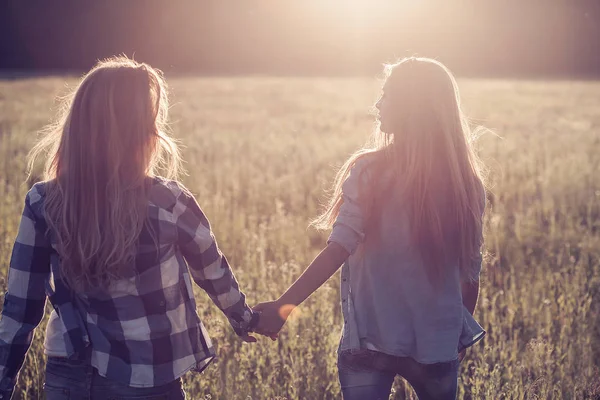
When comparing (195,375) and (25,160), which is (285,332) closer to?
(195,375)

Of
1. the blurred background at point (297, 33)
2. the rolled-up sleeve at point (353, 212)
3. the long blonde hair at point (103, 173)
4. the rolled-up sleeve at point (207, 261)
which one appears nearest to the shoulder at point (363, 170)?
the rolled-up sleeve at point (353, 212)

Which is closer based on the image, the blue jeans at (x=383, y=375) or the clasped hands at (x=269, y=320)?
the blue jeans at (x=383, y=375)

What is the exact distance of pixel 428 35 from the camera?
6450cm

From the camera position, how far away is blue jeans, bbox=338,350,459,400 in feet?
8.32

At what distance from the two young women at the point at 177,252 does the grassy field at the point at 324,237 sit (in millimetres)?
980

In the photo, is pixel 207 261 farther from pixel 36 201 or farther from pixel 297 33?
pixel 297 33

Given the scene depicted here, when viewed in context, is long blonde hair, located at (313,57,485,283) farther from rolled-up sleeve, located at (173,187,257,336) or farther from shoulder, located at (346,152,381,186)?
rolled-up sleeve, located at (173,187,257,336)

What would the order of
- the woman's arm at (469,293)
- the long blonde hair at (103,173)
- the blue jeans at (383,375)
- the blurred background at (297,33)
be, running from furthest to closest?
the blurred background at (297,33)
the woman's arm at (469,293)
the blue jeans at (383,375)
the long blonde hair at (103,173)

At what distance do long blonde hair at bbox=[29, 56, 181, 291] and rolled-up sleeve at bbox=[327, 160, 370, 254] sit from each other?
66 cm

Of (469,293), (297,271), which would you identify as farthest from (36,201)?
(297,271)

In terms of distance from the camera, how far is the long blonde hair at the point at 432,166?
8.30 ft

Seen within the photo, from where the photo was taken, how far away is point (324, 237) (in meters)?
7.34

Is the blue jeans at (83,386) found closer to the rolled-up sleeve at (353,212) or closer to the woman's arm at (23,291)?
the woman's arm at (23,291)

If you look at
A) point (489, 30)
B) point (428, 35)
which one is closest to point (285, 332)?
point (428, 35)
